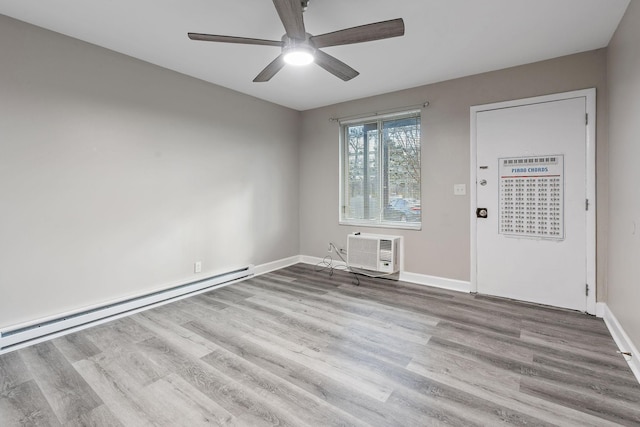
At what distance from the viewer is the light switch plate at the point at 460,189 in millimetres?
3600

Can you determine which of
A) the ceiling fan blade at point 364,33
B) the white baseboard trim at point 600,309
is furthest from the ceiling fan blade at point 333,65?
the white baseboard trim at point 600,309

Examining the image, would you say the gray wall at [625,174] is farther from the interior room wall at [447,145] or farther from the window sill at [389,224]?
the window sill at [389,224]

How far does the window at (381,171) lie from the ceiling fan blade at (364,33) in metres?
2.13

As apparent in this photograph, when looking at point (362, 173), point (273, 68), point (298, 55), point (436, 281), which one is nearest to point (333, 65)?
point (298, 55)

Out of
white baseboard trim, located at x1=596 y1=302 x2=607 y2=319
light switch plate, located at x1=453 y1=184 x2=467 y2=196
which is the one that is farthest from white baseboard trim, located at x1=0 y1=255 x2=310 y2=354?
white baseboard trim, located at x1=596 y1=302 x2=607 y2=319

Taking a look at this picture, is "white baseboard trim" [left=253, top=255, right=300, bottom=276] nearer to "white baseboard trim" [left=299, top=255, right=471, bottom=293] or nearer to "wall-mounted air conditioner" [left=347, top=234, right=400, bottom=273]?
"wall-mounted air conditioner" [left=347, top=234, right=400, bottom=273]

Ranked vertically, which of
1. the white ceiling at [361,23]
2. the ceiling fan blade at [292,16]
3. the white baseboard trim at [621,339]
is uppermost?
the white ceiling at [361,23]

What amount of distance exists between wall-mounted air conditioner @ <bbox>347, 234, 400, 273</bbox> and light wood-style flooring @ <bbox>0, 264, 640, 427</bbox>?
34.5 inches

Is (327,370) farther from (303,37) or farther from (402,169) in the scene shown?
(402,169)

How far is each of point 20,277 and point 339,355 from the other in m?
2.57

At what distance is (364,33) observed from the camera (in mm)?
1996

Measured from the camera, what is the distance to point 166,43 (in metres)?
2.77

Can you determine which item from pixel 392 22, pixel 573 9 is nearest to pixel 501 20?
pixel 573 9

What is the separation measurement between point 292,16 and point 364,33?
1.62 feet
